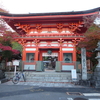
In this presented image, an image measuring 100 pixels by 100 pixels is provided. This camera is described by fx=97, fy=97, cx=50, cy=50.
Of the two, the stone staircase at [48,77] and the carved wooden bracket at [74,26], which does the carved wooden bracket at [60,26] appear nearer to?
the carved wooden bracket at [74,26]

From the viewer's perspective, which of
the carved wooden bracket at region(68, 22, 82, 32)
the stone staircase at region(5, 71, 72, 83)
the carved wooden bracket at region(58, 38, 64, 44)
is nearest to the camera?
the stone staircase at region(5, 71, 72, 83)

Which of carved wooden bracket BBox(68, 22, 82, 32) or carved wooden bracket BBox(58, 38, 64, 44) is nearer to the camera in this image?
carved wooden bracket BBox(58, 38, 64, 44)

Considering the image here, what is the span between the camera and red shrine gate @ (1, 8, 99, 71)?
497 inches

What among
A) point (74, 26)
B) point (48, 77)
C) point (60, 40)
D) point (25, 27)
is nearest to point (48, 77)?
point (48, 77)

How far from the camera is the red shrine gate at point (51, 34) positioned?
41.4ft

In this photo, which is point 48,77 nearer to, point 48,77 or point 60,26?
point 48,77

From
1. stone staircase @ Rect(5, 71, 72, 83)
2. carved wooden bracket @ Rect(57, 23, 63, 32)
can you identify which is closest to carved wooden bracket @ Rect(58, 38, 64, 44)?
carved wooden bracket @ Rect(57, 23, 63, 32)

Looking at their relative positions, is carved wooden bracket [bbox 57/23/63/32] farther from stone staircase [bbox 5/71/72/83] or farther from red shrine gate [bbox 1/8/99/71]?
stone staircase [bbox 5/71/72/83]

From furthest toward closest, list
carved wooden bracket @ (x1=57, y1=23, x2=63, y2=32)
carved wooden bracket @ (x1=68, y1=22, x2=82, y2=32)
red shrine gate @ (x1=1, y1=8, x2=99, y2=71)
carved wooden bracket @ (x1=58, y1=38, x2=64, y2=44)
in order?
carved wooden bracket @ (x1=57, y1=23, x2=63, y2=32) < carved wooden bracket @ (x1=68, y1=22, x2=82, y2=32) < carved wooden bracket @ (x1=58, y1=38, x2=64, y2=44) < red shrine gate @ (x1=1, y1=8, x2=99, y2=71)

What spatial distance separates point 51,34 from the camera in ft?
44.3

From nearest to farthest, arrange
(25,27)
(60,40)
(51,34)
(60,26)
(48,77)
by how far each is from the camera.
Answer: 1. (48,77)
2. (60,40)
3. (51,34)
4. (60,26)
5. (25,27)

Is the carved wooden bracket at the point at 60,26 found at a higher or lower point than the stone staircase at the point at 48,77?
higher

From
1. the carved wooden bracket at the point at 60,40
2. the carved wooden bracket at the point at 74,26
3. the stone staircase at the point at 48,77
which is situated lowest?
the stone staircase at the point at 48,77

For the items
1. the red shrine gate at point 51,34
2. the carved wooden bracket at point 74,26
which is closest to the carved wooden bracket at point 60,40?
the red shrine gate at point 51,34
